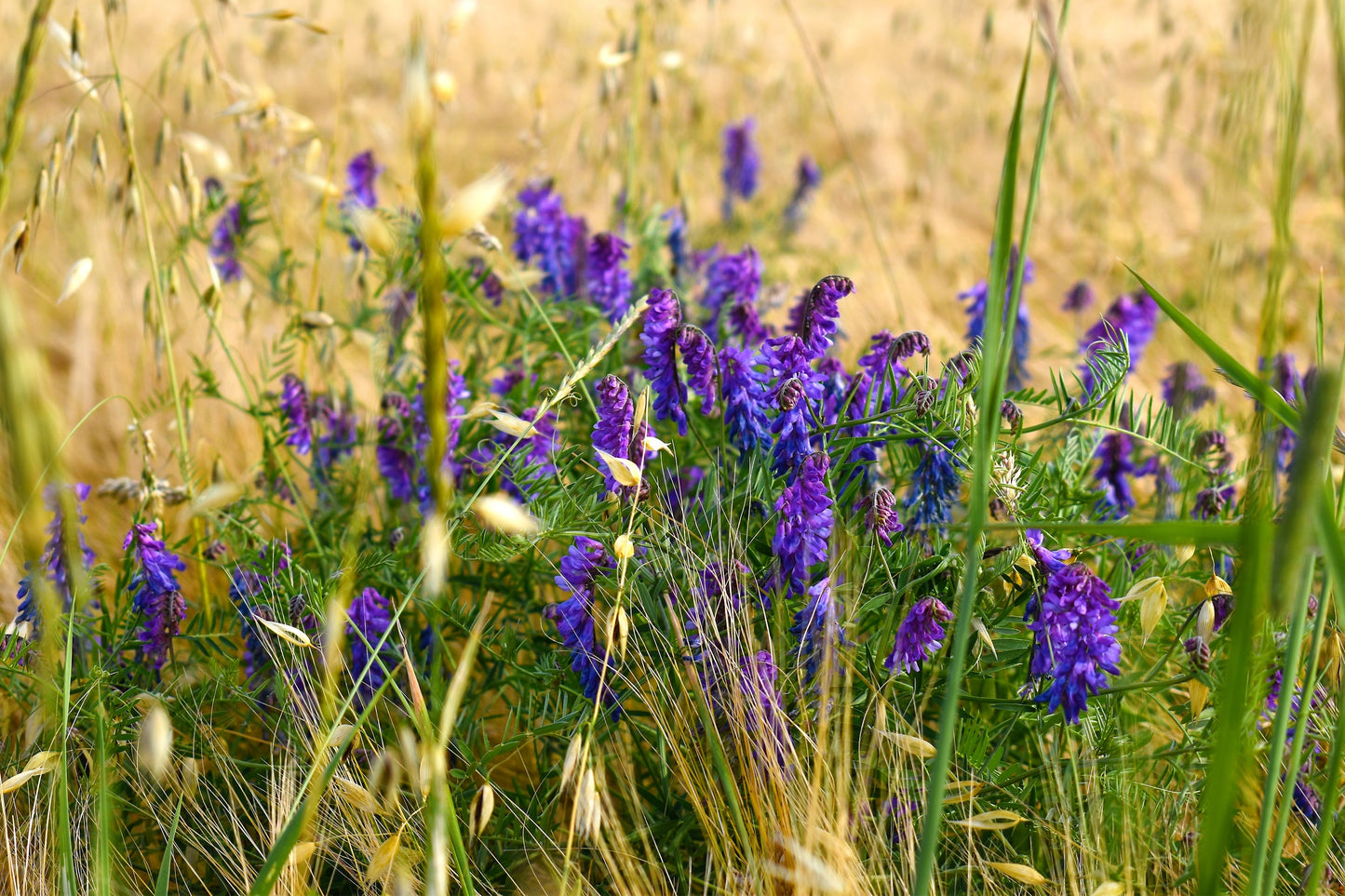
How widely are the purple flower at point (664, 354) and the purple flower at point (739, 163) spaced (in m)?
2.13

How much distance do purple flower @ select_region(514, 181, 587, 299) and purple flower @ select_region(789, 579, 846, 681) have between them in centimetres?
97

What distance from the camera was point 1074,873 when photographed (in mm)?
981

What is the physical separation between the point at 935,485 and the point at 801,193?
7.19 feet

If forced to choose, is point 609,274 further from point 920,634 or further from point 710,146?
point 710,146

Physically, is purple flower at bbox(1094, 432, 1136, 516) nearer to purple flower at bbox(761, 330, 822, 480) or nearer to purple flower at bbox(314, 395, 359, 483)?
purple flower at bbox(761, 330, 822, 480)

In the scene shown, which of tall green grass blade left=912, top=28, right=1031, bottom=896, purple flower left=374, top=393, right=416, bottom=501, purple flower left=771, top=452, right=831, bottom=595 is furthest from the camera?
purple flower left=374, top=393, right=416, bottom=501

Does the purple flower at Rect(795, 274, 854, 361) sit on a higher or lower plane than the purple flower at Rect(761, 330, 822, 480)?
higher

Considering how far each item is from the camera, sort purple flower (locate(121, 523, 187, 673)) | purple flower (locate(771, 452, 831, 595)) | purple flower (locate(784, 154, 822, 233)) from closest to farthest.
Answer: purple flower (locate(771, 452, 831, 595)) → purple flower (locate(121, 523, 187, 673)) → purple flower (locate(784, 154, 822, 233))

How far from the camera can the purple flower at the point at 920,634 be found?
38.5 inches

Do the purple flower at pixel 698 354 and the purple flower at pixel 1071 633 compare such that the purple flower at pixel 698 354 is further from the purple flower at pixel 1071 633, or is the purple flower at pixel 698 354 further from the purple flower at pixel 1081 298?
the purple flower at pixel 1081 298

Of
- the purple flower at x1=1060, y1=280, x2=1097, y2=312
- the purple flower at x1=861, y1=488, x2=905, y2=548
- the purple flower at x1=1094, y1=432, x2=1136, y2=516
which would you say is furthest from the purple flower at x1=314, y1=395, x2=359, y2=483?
the purple flower at x1=1060, y1=280, x2=1097, y2=312

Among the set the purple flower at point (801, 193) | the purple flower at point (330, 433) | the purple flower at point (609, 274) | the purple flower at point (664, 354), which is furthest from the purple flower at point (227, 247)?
the purple flower at point (801, 193)

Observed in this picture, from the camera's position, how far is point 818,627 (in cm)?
105

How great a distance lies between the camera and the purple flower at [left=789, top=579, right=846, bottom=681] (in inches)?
38.7
